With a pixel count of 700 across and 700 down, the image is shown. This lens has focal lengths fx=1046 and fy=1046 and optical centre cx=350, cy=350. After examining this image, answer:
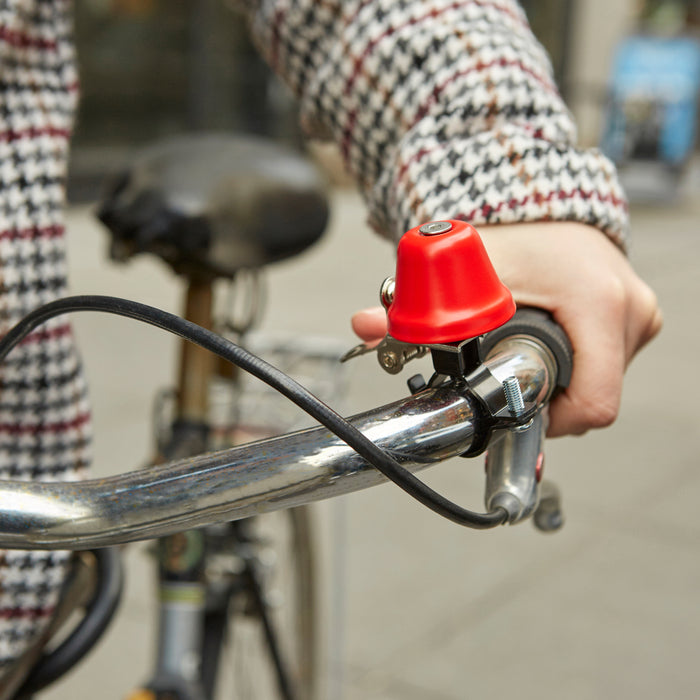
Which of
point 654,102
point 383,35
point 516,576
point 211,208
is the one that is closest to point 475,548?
point 516,576

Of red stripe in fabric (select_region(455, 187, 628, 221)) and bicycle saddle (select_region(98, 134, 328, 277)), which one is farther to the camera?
bicycle saddle (select_region(98, 134, 328, 277))

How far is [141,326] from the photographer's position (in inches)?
226

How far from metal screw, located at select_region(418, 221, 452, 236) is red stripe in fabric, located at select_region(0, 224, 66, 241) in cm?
52

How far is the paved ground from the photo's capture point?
284 centimetres

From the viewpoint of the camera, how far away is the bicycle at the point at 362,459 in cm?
63

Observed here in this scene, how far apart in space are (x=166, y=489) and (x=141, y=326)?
5.22 m

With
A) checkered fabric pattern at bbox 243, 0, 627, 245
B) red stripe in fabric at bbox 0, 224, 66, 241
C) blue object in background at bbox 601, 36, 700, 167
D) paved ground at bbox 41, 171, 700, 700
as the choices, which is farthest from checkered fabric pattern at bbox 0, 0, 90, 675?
blue object in background at bbox 601, 36, 700, 167

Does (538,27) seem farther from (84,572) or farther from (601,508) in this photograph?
(84,572)

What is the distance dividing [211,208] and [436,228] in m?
0.86

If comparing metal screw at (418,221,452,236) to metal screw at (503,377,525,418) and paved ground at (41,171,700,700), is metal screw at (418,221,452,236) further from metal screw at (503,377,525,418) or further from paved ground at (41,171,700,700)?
paved ground at (41,171,700,700)

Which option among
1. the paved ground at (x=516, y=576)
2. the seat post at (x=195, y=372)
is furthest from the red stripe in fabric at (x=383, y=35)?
the paved ground at (x=516, y=576)

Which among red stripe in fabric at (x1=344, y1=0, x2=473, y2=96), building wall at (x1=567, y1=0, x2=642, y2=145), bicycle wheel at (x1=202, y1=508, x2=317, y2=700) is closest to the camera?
red stripe in fabric at (x1=344, y1=0, x2=473, y2=96)

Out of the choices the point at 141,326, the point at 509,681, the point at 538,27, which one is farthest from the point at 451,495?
the point at 538,27

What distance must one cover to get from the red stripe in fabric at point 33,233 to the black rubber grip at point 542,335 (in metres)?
0.51
